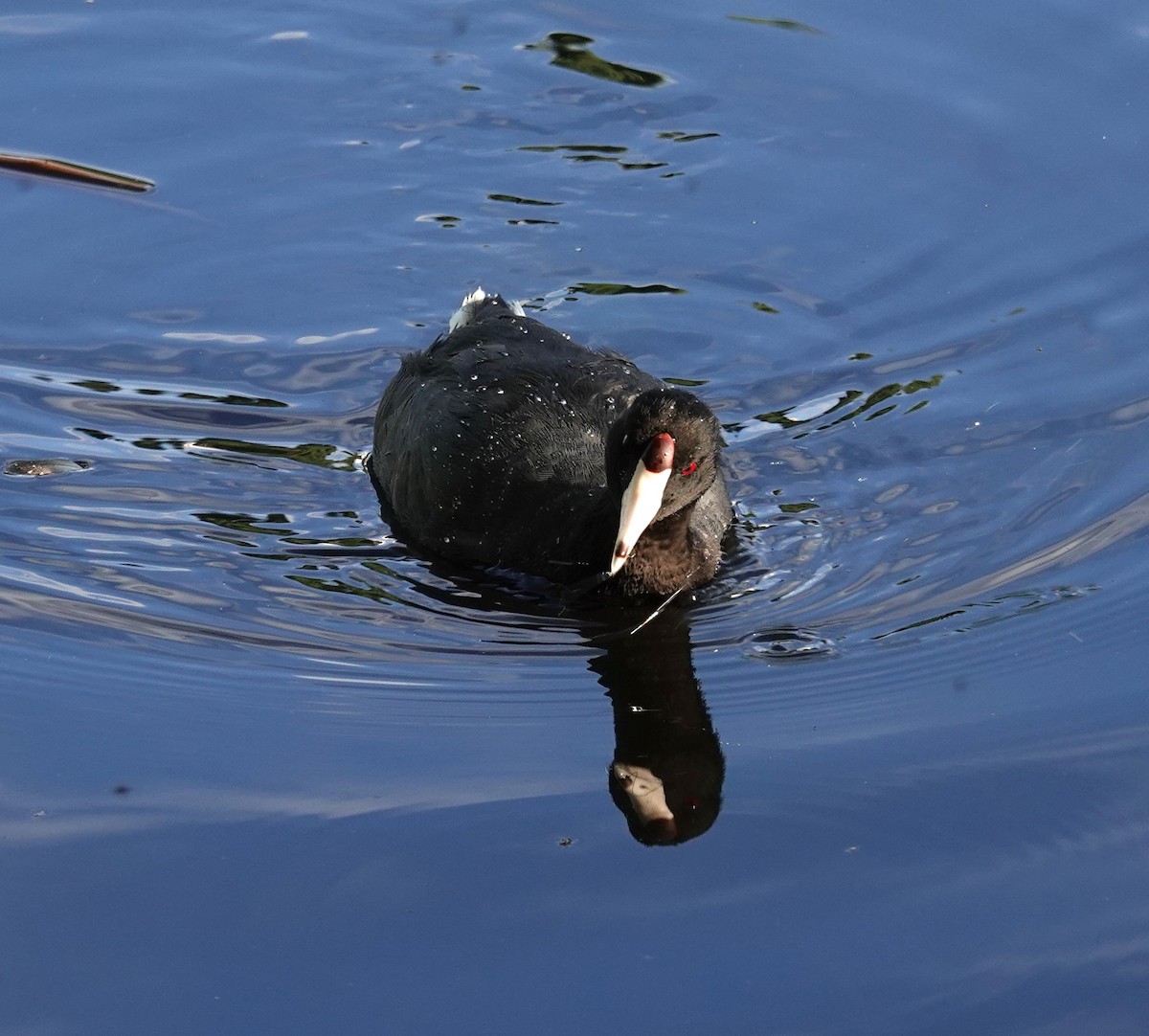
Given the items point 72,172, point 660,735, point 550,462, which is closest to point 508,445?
point 550,462

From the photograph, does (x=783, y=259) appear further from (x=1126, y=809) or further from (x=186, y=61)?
(x=1126, y=809)

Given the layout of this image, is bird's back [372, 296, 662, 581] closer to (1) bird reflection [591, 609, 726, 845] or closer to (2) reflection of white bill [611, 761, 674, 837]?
(1) bird reflection [591, 609, 726, 845]

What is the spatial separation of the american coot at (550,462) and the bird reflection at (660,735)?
238 millimetres

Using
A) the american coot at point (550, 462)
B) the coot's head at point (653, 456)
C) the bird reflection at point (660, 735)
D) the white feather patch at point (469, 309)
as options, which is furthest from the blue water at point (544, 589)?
the white feather patch at point (469, 309)

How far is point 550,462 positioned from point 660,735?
4.42ft

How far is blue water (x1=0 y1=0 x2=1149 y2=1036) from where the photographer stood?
371cm

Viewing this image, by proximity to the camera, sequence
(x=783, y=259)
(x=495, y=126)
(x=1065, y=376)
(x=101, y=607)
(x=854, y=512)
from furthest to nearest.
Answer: (x=495, y=126) < (x=783, y=259) < (x=1065, y=376) < (x=854, y=512) < (x=101, y=607)

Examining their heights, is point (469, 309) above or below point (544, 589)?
above

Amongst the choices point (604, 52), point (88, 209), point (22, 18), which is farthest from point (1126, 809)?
point (22, 18)

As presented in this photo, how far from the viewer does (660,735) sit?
4641mm

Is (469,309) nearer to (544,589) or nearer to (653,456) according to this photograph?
(544,589)

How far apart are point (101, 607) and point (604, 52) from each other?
477 cm

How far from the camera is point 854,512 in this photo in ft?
19.5

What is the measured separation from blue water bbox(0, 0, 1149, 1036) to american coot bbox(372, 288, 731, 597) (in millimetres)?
146
